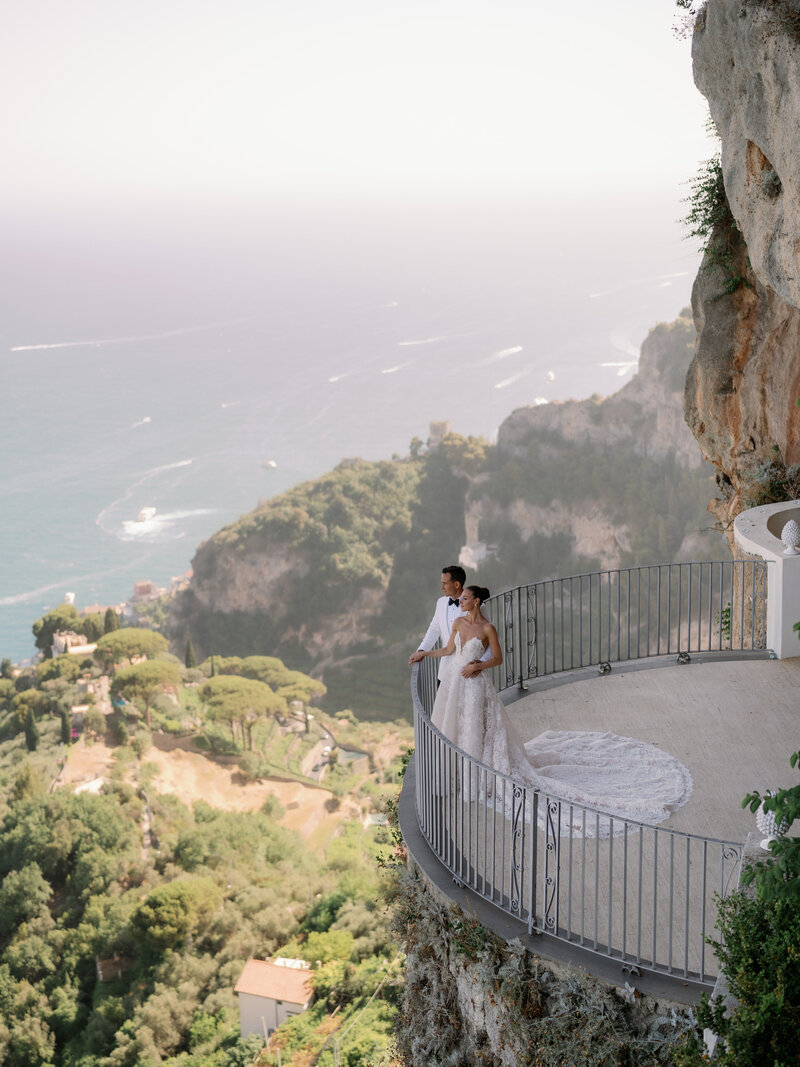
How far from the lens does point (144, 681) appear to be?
6519 cm

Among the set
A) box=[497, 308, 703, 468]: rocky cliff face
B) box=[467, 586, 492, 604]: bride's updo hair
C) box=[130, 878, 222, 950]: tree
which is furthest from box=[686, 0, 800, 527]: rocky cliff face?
box=[497, 308, 703, 468]: rocky cliff face

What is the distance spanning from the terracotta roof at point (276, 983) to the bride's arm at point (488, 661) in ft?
76.5

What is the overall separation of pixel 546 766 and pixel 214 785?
185ft

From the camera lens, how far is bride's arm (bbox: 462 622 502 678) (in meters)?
7.04

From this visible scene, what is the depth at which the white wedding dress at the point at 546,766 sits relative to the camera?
703cm

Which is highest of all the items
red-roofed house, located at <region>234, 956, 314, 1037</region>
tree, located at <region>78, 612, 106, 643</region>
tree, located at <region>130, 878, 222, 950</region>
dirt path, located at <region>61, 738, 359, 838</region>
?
red-roofed house, located at <region>234, 956, 314, 1037</region>

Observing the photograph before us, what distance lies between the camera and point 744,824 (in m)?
6.91

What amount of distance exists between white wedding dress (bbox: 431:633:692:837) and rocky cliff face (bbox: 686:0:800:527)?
15.4 ft

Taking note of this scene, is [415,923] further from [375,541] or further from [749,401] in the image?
[375,541]

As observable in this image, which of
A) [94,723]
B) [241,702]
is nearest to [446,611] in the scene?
[94,723]

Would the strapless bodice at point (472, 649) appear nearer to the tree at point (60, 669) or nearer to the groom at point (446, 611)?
the groom at point (446, 611)

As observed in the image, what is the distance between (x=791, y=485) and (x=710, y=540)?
207ft

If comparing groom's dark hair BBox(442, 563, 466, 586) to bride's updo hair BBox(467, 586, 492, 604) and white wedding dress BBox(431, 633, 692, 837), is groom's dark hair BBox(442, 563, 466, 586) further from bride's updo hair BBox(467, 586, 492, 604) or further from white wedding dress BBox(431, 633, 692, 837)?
white wedding dress BBox(431, 633, 692, 837)

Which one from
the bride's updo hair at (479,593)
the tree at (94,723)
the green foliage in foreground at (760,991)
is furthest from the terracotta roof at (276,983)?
the tree at (94,723)
